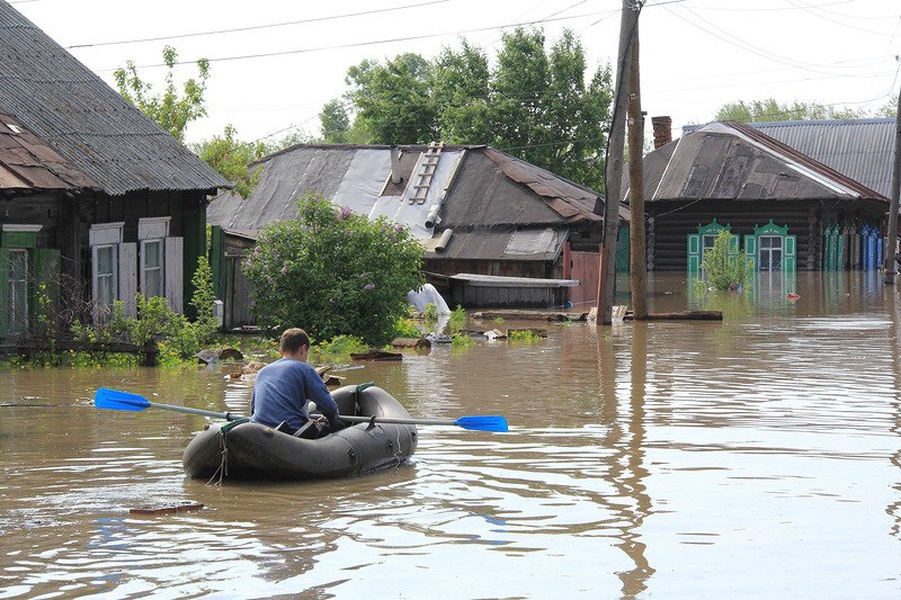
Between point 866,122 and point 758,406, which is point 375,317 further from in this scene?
point 866,122

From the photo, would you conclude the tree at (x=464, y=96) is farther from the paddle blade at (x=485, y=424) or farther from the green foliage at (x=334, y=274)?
the paddle blade at (x=485, y=424)

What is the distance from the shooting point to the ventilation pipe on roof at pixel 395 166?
139 ft

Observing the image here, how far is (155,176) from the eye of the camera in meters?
23.9

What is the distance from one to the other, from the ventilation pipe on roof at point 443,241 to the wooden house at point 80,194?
42.0ft

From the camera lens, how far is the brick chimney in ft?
210

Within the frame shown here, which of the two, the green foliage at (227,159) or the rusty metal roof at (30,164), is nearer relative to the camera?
the rusty metal roof at (30,164)

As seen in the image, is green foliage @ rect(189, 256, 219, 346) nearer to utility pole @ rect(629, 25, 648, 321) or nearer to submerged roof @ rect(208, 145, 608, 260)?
utility pole @ rect(629, 25, 648, 321)

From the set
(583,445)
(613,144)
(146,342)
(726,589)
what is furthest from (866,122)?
(726,589)

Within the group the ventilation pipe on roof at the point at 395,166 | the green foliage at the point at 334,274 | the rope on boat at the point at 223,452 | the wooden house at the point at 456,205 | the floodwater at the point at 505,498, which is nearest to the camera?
the floodwater at the point at 505,498

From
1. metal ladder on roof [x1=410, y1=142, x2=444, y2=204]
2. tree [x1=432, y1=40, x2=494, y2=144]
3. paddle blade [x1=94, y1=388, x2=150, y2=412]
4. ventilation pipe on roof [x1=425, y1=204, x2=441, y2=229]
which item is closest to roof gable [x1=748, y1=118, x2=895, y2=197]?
tree [x1=432, y1=40, x2=494, y2=144]

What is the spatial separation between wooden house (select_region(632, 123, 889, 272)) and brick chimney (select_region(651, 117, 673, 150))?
3.82 metres

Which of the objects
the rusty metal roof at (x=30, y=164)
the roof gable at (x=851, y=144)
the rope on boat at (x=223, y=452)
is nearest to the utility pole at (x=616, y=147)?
the rusty metal roof at (x=30, y=164)

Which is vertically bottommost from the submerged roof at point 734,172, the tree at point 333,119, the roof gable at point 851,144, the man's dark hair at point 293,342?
the man's dark hair at point 293,342

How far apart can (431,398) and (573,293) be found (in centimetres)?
2258
